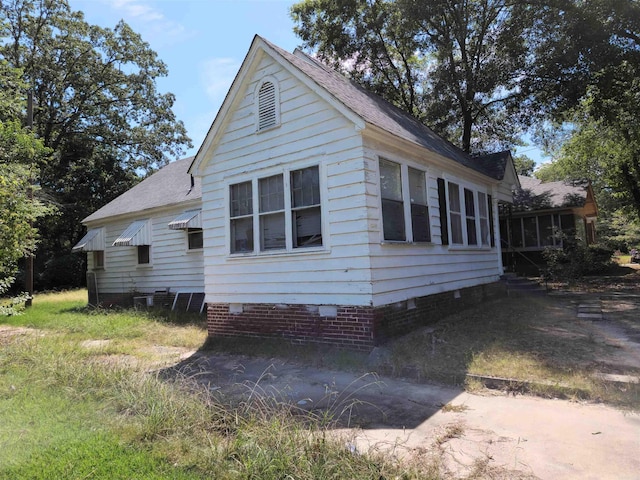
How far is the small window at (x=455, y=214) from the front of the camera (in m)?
10.0

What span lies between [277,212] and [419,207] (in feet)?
9.54

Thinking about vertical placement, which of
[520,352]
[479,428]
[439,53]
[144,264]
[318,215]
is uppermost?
[439,53]

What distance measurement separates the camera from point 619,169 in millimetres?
24422

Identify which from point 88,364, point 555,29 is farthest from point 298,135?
point 555,29

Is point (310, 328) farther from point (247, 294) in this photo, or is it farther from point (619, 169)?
point (619, 169)

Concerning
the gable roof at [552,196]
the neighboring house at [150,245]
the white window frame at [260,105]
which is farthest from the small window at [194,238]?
the gable roof at [552,196]

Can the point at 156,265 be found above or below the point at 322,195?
below

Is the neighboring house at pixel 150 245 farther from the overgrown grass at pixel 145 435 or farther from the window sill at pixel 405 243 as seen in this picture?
the window sill at pixel 405 243

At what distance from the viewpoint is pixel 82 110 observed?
30188 mm

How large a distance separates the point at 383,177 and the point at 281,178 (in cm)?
199

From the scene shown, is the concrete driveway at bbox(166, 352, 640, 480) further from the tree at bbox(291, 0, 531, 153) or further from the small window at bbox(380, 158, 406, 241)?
the tree at bbox(291, 0, 531, 153)

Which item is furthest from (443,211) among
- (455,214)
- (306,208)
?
(306,208)

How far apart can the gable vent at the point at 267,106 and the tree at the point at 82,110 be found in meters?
23.4

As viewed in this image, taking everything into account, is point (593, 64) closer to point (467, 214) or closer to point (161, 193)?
point (467, 214)
